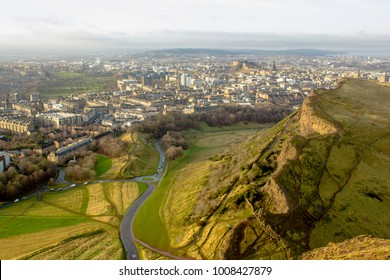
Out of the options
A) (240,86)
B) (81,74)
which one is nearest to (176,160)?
(240,86)

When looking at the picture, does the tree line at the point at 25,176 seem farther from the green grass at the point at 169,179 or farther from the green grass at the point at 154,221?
the green grass at the point at 169,179

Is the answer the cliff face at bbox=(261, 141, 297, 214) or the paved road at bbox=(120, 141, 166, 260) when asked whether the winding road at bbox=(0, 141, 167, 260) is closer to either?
the paved road at bbox=(120, 141, 166, 260)

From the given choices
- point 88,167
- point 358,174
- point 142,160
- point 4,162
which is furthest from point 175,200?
point 4,162

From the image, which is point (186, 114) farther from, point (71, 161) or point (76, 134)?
point (71, 161)

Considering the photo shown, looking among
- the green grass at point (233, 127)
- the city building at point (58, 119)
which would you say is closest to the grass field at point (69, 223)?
the green grass at point (233, 127)

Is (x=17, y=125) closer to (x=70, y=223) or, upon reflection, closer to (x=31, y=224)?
(x=31, y=224)
